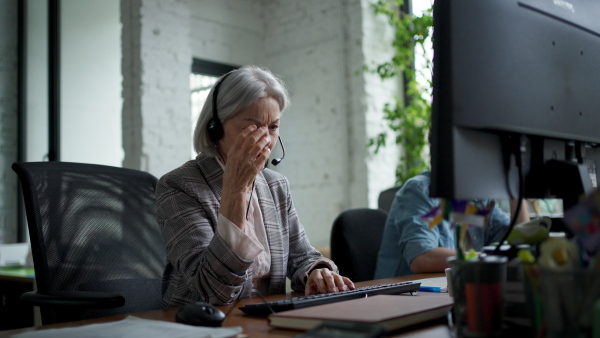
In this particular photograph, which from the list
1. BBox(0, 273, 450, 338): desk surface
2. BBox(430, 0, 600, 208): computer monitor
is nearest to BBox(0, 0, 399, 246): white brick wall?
BBox(0, 273, 450, 338): desk surface

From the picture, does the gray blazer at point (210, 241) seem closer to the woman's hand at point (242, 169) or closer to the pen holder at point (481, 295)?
the woman's hand at point (242, 169)

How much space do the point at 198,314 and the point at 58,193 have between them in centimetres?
73

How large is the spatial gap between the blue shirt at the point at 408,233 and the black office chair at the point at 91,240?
2.30 ft

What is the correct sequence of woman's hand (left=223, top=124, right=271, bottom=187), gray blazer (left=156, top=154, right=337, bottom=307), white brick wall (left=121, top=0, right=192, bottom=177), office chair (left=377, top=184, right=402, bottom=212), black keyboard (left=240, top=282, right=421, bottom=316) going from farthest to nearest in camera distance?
white brick wall (left=121, top=0, right=192, bottom=177), office chair (left=377, top=184, right=402, bottom=212), woman's hand (left=223, top=124, right=271, bottom=187), gray blazer (left=156, top=154, right=337, bottom=307), black keyboard (left=240, top=282, right=421, bottom=316)

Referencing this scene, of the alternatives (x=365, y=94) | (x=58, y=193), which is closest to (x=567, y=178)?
(x=58, y=193)

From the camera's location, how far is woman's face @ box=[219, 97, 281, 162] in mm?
1438

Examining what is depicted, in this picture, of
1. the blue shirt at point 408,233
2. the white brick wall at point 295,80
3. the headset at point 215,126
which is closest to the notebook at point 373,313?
the headset at point 215,126

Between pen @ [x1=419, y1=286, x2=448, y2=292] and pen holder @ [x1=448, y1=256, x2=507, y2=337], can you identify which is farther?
pen @ [x1=419, y1=286, x2=448, y2=292]

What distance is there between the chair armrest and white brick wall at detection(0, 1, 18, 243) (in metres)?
2.42

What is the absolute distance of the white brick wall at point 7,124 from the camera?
337 centimetres

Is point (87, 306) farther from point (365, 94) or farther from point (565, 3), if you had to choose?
point (365, 94)

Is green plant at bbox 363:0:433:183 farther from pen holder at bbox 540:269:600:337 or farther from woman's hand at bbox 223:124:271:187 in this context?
pen holder at bbox 540:269:600:337

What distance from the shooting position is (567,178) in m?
0.83

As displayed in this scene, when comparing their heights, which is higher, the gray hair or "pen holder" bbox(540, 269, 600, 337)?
the gray hair
